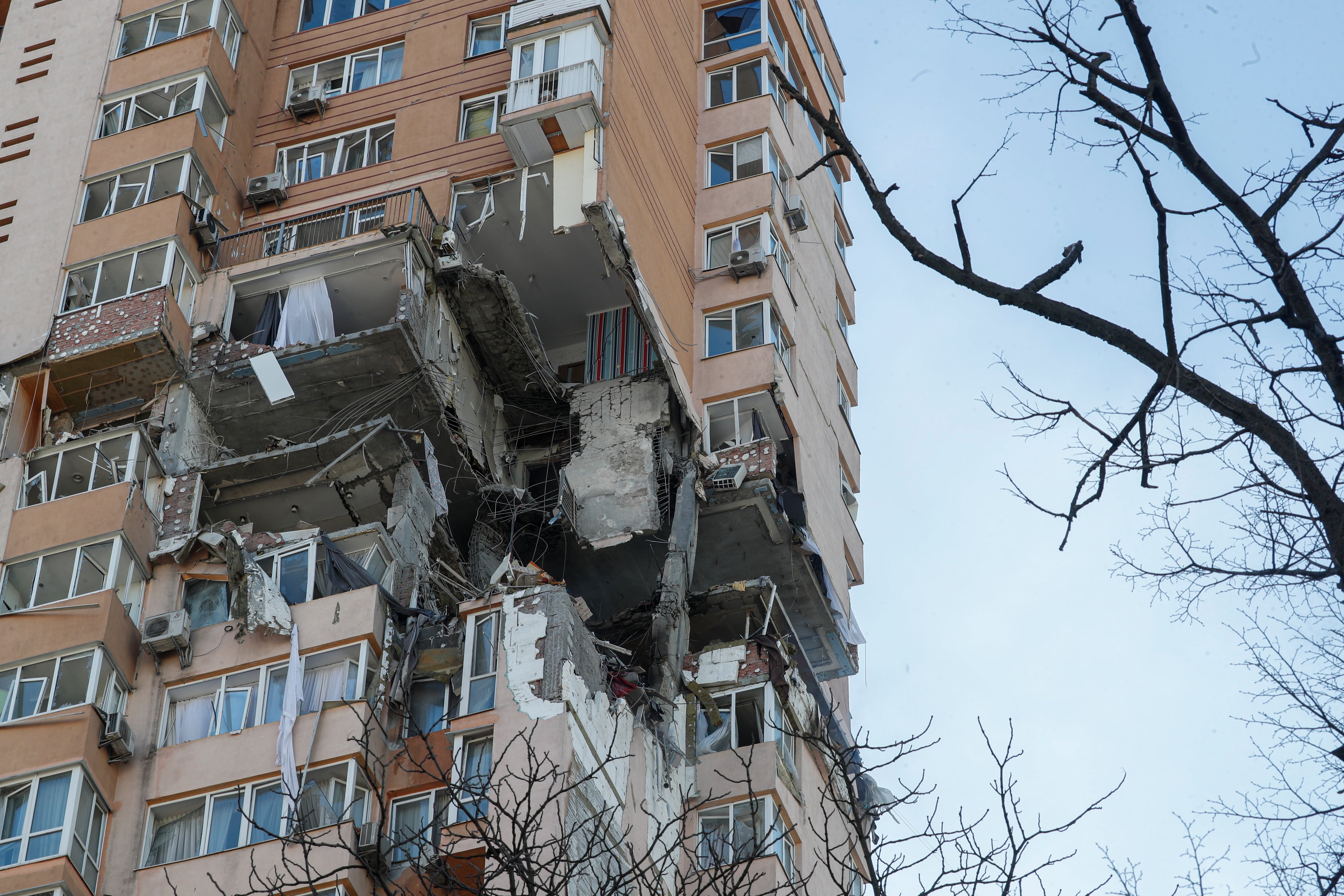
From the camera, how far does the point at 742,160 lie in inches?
1540

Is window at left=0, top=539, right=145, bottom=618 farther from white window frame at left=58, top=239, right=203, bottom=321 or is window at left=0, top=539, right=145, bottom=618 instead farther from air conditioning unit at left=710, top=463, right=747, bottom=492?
air conditioning unit at left=710, top=463, right=747, bottom=492

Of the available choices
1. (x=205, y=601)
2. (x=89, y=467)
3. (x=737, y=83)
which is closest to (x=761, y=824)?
(x=205, y=601)

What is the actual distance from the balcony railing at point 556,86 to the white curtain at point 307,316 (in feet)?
18.1

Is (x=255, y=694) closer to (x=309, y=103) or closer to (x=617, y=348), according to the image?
(x=617, y=348)

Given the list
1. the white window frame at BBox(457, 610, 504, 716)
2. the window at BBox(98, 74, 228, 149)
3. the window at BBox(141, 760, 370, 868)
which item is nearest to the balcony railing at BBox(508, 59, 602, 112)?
the window at BBox(98, 74, 228, 149)

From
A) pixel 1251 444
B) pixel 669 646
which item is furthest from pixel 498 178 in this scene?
pixel 1251 444

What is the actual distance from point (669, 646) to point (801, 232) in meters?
16.5

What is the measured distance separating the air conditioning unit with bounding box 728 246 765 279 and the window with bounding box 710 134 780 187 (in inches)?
134

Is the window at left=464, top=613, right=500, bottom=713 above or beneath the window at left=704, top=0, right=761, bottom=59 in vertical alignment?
beneath

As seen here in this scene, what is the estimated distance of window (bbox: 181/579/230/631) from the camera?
2502cm

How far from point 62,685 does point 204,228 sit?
10.7 metres

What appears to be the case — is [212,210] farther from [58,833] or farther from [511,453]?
[58,833]

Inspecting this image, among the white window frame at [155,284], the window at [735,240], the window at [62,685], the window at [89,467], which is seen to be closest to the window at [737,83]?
the window at [735,240]

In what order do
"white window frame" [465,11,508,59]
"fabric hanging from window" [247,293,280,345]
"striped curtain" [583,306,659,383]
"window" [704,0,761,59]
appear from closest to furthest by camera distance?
"fabric hanging from window" [247,293,280,345]
"striped curtain" [583,306,659,383]
"white window frame" [465,11,508,59]
"window" [704,0,761,59]
